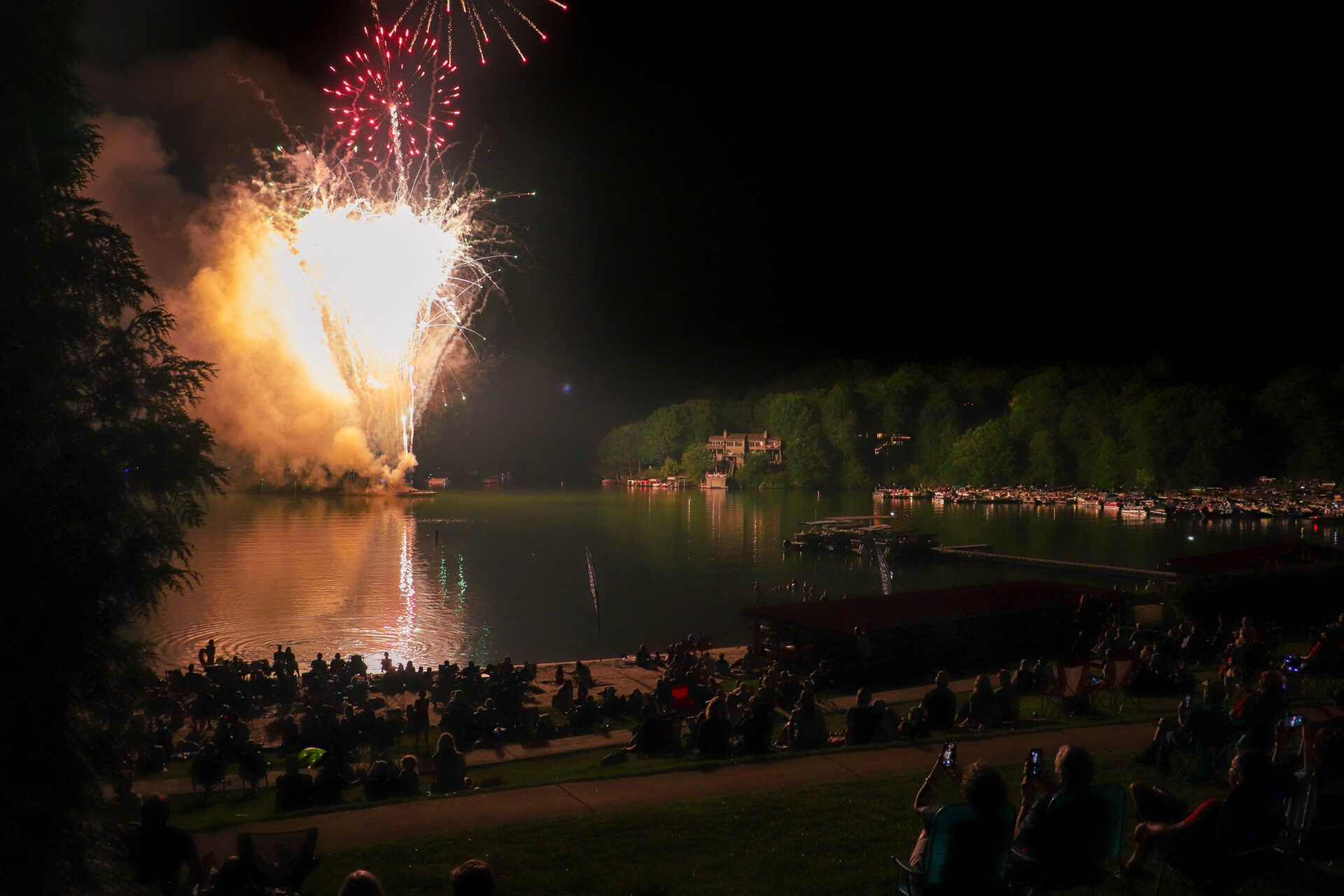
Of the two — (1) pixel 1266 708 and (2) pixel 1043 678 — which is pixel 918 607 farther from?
(1) pixel 1266 708

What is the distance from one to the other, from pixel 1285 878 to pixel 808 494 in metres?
115

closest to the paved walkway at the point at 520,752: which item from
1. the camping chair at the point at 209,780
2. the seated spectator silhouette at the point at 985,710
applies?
the camping chair at the point at 209,780

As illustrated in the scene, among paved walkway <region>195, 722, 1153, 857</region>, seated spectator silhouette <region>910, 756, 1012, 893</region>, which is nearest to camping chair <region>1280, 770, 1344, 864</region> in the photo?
seated spectator silhouette <region>910, 756, 1012, 893</region>

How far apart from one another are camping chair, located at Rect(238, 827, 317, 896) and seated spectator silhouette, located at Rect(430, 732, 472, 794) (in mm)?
3892

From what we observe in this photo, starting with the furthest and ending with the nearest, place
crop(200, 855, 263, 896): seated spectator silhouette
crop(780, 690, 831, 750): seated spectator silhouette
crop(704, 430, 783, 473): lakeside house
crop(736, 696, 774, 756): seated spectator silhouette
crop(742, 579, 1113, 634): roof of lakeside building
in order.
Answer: crop(704, 430, 783, 473): lakeside house → crop(742, 579, 1113, 634): roof of lakeside building → crop(780, 690, 831, 750): seated spectator silhouette → crop(736, 696, 774, 756): seated spectator silhouette → crop(200, 855, 263, 896): seated spectator silhouette

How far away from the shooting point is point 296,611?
1248 inches

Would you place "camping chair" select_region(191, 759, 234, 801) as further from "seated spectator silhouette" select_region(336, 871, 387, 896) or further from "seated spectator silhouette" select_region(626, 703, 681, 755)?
"seated spectator silhouette" select_region(336, 871, 387, 896)

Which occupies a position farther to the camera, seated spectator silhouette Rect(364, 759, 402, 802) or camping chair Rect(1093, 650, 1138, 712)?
camping chair Rect(1093, 650, 1138, 712)

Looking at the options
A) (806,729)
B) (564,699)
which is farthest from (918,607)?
(806,729)

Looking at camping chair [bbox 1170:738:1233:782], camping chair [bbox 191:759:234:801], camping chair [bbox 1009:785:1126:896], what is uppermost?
camping chair [bbox 1009:785:1126:896]

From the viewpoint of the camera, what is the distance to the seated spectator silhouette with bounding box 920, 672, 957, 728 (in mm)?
10094

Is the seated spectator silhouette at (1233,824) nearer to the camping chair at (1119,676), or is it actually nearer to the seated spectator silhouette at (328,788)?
the seated spectator silhouette at (328,788)

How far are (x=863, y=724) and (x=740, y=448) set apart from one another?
428ft

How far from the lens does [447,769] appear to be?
882cm
